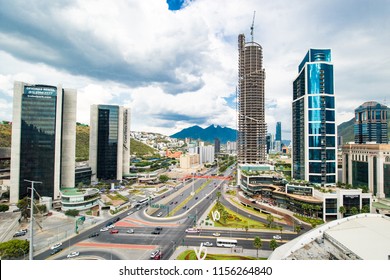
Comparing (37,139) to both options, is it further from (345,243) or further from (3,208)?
(345,243)

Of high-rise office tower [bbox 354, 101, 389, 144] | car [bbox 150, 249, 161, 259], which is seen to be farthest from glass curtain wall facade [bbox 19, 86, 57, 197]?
high-rise office tower [bbox 354, 101, 389, 144]

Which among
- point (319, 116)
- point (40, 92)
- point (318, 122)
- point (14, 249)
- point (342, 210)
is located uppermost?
point (40, 92)

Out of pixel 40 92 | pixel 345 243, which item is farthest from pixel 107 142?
pixel 345 243

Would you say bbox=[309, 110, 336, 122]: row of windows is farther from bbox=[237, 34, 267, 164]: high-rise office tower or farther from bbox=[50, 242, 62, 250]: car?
bbox=[50, 242, 62, 250]: car

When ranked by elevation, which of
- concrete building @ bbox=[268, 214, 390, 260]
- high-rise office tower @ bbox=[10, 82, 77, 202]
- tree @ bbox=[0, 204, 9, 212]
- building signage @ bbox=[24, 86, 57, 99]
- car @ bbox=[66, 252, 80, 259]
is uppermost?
building signage @ bbox=[24, 86, 57, 99]

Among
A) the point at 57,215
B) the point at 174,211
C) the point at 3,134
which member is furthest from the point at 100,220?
the point at 3,134

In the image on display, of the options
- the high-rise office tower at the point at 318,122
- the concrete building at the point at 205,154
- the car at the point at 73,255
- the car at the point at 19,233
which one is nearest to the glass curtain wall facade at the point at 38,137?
the car at the point at 19,233
